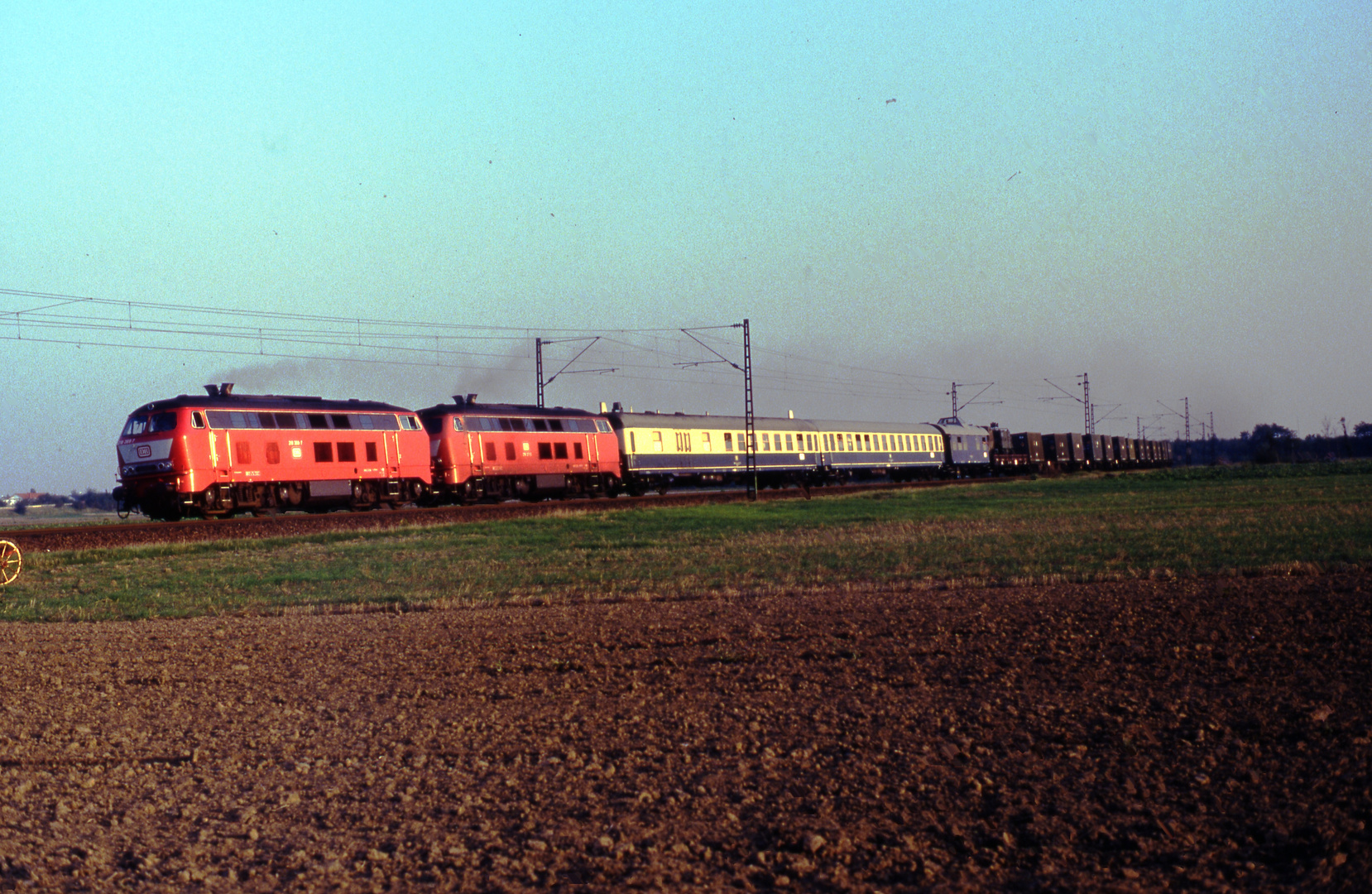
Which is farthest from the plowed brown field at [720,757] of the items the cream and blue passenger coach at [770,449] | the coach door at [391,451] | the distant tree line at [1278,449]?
the distant tree line at [1278,449]

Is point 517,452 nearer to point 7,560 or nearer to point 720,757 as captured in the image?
point 7,560

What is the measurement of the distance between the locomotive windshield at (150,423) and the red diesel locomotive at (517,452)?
9.76 metres

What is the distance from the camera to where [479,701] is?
836 cm

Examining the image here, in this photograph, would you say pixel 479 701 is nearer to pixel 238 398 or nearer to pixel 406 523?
pixel 406 523

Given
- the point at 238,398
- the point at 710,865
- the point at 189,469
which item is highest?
the point at 238,398

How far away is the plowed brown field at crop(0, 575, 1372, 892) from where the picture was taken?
4906 millimetres

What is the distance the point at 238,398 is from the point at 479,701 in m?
25.5

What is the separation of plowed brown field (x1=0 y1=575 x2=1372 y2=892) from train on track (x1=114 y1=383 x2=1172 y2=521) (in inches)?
775

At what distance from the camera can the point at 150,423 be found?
30.0 metres

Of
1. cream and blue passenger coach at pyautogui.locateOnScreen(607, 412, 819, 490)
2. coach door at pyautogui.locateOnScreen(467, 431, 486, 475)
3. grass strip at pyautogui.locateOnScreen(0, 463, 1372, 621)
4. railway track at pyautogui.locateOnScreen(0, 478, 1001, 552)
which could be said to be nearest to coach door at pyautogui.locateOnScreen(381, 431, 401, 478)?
railway track at pyautogui.locateOnScreen(0, 478, 1001, 552)

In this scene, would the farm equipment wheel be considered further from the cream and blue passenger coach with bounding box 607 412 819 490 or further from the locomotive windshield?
the cream and blue passenger coach with bounding box 607 412 819 490

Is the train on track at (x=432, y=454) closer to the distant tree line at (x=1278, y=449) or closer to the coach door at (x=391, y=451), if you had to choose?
the coach door at (x=391, y=451)

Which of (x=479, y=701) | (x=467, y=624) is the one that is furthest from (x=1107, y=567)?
(x=479, y=701)

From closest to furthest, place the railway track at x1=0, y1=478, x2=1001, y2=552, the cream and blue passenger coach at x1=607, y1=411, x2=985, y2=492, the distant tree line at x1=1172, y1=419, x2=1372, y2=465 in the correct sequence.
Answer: the railway track at x1=0, y1=478, x2=1001, y2=552 → the cream and blue passenger coach at x1=607, y1=411, x2=985, y2=492 → the distant tree line at x1=1172, y1=419, x2=1372, y2=465
